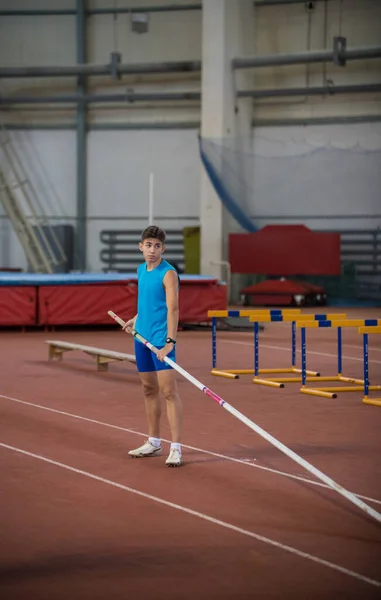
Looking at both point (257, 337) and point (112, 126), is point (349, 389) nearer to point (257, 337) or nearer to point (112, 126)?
point (257, 337)

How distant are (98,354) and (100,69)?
51.6ft

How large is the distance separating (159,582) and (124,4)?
78.1 ft

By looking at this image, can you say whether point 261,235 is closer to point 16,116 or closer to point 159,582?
point 16,116

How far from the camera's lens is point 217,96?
75.6ft

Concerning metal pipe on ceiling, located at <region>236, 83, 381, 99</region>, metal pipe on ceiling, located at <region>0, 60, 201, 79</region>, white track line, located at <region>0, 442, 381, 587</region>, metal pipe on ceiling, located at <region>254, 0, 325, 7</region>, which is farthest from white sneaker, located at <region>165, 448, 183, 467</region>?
metal pipe on ceiling, located at <region>254, 0, 325, 7</region>

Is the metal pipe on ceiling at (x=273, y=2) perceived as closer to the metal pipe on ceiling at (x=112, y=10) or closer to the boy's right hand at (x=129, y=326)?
the metal pipe on ceiling at (x=112, y=10)

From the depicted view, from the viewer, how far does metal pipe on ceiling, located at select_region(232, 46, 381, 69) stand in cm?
2225

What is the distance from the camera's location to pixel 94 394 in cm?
908

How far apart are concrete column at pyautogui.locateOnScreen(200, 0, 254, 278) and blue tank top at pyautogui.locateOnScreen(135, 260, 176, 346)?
1702 centimetres

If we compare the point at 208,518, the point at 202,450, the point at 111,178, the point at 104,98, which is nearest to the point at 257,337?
the point at 202,450

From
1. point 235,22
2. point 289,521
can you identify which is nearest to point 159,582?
point 289,521

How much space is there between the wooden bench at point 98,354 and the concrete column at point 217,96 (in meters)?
11.4

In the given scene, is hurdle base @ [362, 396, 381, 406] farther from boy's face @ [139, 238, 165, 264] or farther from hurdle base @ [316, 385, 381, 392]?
boy's face @ [139, 238, 165, 264]

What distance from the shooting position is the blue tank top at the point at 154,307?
5910 millimetres
